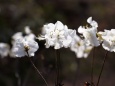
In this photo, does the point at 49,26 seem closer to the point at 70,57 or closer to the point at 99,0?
the point at 70,57

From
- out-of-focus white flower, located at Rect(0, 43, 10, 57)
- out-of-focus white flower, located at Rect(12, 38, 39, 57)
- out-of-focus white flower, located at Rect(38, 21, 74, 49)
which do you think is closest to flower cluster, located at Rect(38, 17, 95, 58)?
out-of-focus white flower, located at Rect(38, 21, 74, 49)

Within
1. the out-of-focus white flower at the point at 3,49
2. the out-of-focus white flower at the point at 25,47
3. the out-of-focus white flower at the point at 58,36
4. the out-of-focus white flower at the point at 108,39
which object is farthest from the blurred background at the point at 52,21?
the out-of-focus white flower at the point at 108,39

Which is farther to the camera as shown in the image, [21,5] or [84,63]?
[21,5]

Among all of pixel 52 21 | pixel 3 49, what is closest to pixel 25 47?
pixel 3 49

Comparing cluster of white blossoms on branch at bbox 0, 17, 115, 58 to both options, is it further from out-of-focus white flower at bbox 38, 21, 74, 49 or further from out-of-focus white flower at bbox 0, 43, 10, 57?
out-of-focus white flower at bbox 0, 43, 10, 57

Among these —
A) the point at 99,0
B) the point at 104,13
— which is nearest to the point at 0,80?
the point at 104,13

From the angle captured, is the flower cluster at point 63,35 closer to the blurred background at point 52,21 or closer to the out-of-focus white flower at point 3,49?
the out-of-focus white flower at point 3,49

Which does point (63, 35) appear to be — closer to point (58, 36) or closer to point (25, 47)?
point (58, 36)
